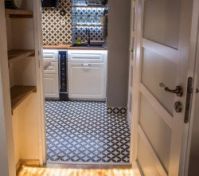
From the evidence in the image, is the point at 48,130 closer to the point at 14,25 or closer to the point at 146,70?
the point at 14,25

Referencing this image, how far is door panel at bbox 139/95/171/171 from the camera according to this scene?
5.04ft

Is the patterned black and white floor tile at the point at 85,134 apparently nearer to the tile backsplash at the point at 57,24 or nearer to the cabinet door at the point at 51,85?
the cabinet door at the point at 51,85

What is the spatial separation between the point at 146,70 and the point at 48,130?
1935 millimetres

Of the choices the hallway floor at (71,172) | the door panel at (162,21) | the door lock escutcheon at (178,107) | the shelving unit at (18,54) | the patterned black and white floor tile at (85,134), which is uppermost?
the door panel at (162,21)

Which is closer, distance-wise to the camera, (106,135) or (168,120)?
(168,120)

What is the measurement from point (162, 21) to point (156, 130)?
2.17 feet

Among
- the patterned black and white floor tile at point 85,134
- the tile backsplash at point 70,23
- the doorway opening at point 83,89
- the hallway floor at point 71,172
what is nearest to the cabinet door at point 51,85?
the doorway opening at point 83,89

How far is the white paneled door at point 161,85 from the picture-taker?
127 cm

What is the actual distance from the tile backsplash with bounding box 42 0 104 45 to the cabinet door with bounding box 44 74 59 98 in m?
0.80

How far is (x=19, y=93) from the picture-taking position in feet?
7.51

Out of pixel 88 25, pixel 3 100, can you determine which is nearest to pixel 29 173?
pixel 3 100

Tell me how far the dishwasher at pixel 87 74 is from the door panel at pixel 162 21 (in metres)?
2.54

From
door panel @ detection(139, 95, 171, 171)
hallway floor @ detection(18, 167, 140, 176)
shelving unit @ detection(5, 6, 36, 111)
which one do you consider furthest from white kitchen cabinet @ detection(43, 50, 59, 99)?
door panel @ detection(139, 95, 171, 171)

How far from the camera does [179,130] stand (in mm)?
1297
